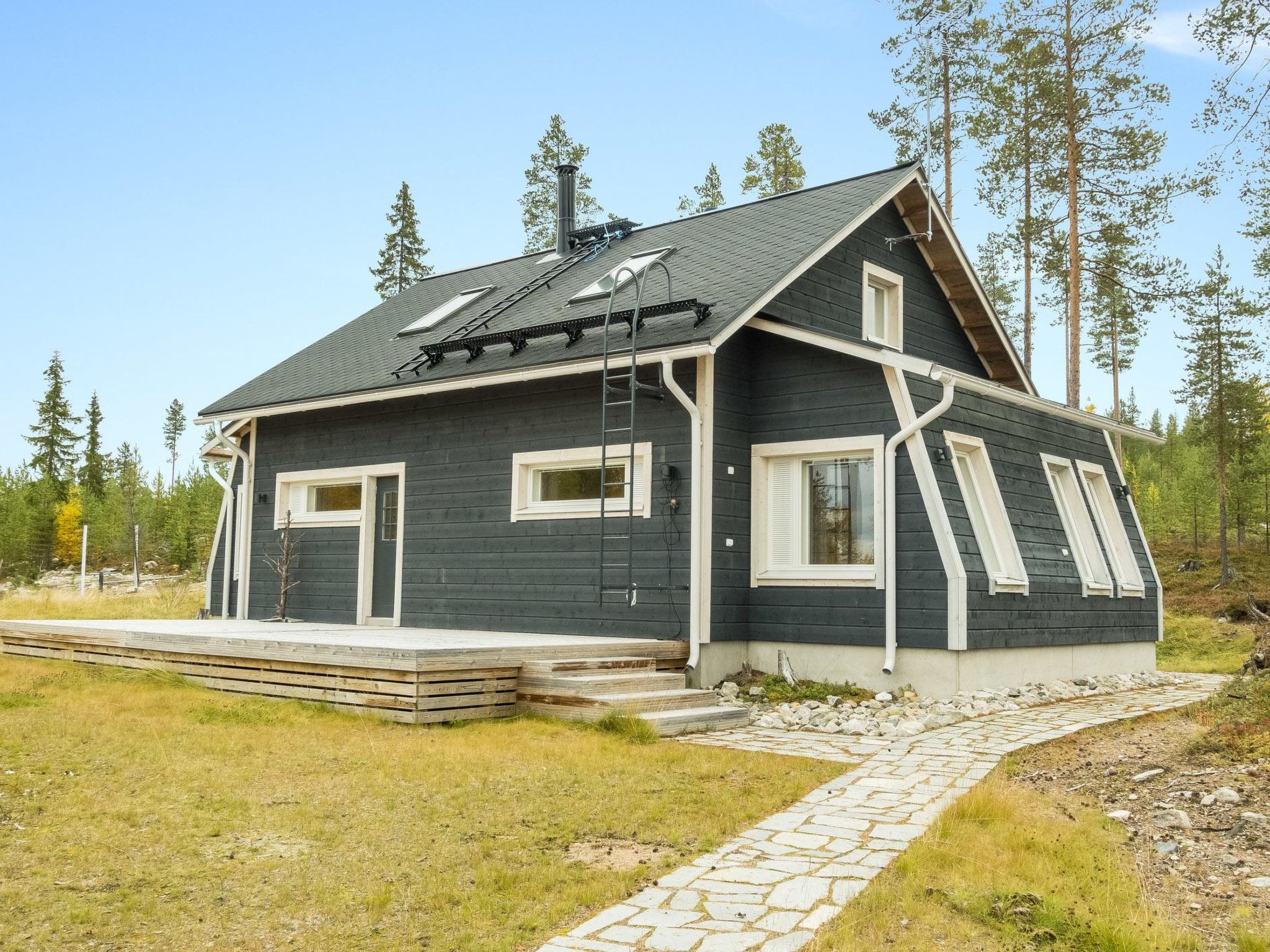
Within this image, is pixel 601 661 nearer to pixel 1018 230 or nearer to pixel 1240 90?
pixel 1240 90

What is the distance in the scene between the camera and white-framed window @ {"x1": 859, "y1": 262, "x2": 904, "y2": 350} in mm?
12727

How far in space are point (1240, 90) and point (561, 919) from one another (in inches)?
502

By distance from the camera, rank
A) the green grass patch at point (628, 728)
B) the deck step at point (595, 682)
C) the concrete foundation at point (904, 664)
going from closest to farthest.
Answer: the green grass patch at point (628, 728), the deck step at point (595, 682), the concrete foundation at point (904, 664)

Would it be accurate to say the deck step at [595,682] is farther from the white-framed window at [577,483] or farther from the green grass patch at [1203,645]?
the green grass patch at [1203,645]

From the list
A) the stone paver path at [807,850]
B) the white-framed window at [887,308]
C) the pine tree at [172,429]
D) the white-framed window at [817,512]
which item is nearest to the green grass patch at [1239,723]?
the stone paver path at [807,850]

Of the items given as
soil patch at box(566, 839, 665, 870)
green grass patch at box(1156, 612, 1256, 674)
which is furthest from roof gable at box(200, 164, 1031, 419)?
green grass patch at box(1156, 612, 1256, 674)

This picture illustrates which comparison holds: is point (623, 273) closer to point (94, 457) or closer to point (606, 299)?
point (606, 299)

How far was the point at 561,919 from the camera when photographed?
3.95 meters

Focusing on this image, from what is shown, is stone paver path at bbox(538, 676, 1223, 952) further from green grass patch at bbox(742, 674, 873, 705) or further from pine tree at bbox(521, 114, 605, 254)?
pine tree at bbox(521, 114, 605, 254)

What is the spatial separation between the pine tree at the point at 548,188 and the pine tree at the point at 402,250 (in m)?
5.11

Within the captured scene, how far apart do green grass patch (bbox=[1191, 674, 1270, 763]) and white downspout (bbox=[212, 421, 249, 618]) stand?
11.3 m

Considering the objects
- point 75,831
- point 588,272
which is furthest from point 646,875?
point 588,272

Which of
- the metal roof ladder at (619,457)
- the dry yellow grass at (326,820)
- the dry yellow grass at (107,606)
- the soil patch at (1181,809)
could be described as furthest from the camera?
the dry yellow grass at (107,606)

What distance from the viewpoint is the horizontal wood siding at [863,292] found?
1145 cm
